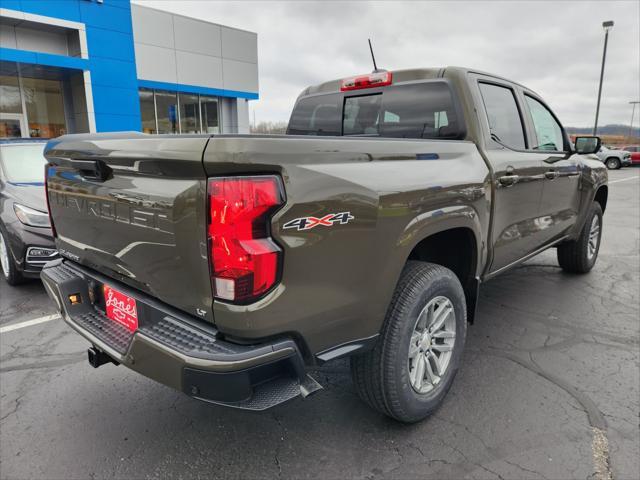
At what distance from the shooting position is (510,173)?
3135mm

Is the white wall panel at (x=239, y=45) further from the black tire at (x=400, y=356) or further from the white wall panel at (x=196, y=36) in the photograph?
the black tire at (x=400, y=356)

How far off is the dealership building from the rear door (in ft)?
50.1

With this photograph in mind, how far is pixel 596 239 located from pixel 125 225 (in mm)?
5409

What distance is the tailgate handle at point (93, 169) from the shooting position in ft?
6.93

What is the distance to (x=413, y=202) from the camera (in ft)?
7.24

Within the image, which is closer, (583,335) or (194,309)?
(194,309)

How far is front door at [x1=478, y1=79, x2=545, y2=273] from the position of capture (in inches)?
121

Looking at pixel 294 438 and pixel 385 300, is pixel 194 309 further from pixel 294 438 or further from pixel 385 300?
pixel 294 438

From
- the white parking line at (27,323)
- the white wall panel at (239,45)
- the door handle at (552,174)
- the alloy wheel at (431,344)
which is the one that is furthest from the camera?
the white wall panel at (239,45)

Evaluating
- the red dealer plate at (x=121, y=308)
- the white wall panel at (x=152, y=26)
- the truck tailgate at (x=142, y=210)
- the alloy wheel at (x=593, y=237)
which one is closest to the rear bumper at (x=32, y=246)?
the truck tailgate at (x=142, y=210)

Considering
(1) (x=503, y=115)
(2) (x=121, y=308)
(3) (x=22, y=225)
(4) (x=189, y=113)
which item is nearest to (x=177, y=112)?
(4) (x=189, y=113)

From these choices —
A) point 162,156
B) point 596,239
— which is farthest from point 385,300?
point 596,239

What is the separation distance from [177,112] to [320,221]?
66.6 feet

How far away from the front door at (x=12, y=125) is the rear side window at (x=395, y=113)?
15707mm
